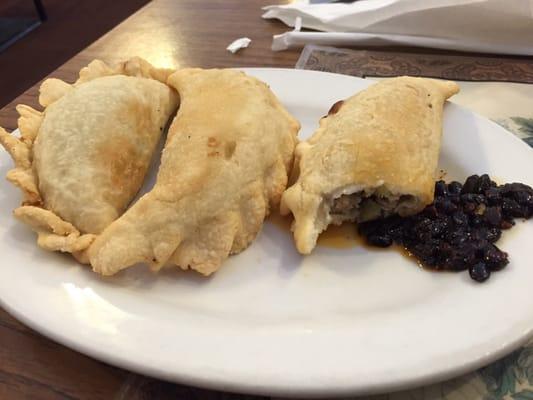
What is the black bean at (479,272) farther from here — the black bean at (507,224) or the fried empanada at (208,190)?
the fried empanada at (208,190)

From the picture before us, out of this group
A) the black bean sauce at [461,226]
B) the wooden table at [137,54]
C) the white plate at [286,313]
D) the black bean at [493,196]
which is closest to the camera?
the white plate at [286,313]

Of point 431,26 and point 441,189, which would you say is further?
point 431,26

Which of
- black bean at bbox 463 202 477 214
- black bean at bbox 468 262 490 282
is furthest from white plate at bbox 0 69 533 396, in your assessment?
black bean at bbox 463 202 477 214

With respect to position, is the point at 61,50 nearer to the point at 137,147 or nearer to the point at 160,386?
the point at 137,147

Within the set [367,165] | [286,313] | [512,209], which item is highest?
[367,165]

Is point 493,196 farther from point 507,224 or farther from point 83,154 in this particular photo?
point 83,154

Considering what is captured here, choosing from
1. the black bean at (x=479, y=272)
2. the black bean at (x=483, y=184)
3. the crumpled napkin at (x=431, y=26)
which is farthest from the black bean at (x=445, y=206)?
the crumpled napkin at (x=431, y=26)

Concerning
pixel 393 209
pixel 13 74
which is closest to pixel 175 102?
pixel 393 209

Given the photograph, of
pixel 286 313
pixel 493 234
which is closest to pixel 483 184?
pixel 493 234
